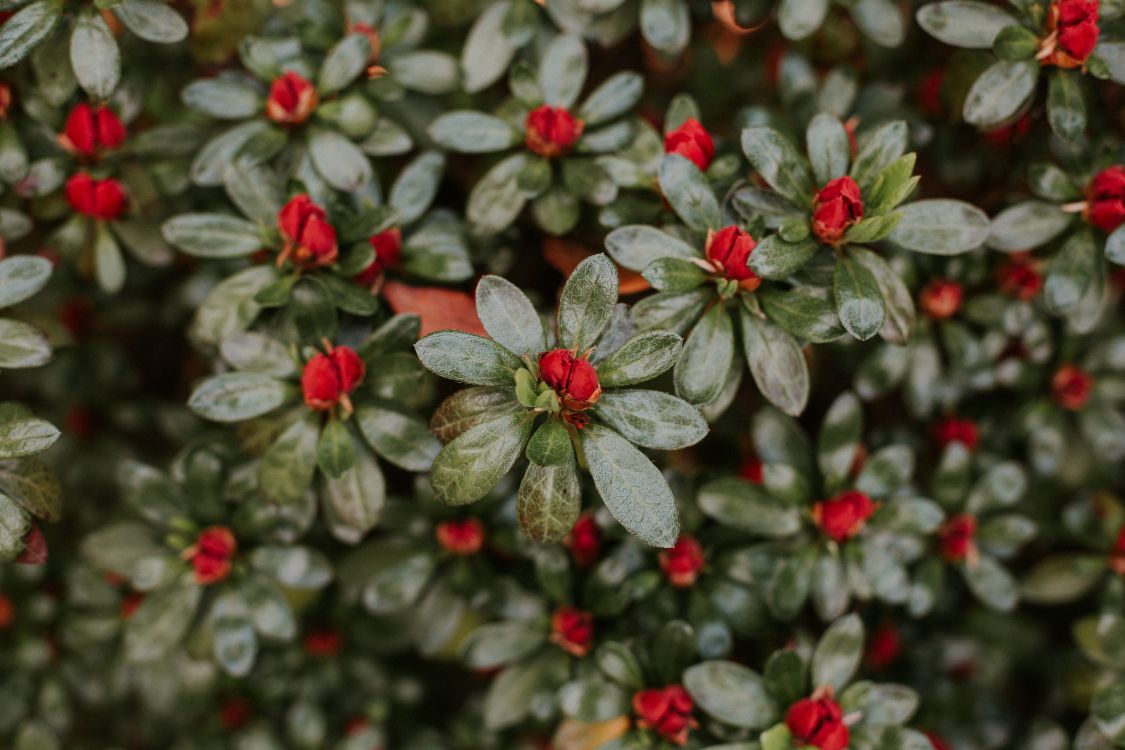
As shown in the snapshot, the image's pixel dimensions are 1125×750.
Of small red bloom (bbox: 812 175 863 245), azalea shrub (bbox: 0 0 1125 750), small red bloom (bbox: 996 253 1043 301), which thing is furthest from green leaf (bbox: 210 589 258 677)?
small red bloom (bbox: 996 253 1043 301)

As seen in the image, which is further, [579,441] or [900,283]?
[900,283]

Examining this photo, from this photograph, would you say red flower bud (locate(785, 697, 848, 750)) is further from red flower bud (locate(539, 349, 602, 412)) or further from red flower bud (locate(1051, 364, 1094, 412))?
red flower bud (locate(1051, 364, 1094, 412))

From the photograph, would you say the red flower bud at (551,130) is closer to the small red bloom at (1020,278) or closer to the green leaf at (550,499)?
the green leaf at (550,499)

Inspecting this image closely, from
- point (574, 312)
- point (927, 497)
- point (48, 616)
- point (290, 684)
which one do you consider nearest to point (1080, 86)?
point (927, 497)

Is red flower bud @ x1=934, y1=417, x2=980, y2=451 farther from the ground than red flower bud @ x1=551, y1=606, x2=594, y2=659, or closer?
farther from the ground

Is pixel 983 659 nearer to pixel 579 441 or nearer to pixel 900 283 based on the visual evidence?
pixel 900 283

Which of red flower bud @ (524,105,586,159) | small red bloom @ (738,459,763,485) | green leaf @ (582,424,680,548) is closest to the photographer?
green leaf @ (582,424,680,548)

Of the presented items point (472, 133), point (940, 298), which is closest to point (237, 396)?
point (472, 133)
